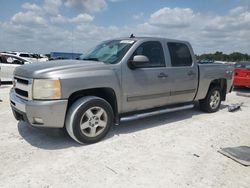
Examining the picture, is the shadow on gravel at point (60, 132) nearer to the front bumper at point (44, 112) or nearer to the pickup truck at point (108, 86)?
the pickup truck at point (108, 86)

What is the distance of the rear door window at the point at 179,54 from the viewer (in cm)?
570

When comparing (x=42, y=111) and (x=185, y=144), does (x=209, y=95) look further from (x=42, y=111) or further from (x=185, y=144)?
(x=42, y=111)

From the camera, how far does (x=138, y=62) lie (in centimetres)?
470

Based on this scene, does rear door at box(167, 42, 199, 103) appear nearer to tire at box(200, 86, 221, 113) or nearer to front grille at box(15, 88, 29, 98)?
tire at box(200, 86, 221, 113)

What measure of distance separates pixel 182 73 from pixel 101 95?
2.11 metres

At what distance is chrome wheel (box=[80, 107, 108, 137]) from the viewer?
4302mm

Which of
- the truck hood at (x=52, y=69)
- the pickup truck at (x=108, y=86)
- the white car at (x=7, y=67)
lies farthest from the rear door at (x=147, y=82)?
the white car at (x=7, y=67)

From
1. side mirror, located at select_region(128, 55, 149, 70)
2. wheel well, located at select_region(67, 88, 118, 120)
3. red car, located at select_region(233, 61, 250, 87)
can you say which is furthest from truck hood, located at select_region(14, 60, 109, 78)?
red car, located at select_region(233, 61, 250, 87)

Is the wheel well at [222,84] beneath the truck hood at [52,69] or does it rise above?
beneath

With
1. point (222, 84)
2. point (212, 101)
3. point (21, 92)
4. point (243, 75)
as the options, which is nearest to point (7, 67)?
point (21, 92)

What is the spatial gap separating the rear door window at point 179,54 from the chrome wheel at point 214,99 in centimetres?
140

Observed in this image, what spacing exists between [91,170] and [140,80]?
213 centimetres

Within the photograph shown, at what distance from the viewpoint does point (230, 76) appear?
7.39 metres

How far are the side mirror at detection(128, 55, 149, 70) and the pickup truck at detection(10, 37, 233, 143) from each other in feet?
0.06
